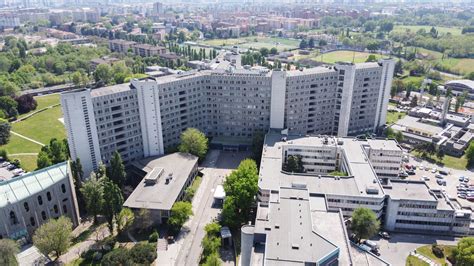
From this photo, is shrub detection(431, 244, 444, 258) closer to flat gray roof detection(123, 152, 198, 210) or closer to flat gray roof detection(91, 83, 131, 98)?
flat gray roof detection(123, 152, 198, 210)

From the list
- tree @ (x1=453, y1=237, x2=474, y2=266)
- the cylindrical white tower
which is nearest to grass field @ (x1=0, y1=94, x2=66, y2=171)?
the cylindrical white tower

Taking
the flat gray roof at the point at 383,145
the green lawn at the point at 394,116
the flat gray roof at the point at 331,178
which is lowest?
the green lawn at the point at 394,116

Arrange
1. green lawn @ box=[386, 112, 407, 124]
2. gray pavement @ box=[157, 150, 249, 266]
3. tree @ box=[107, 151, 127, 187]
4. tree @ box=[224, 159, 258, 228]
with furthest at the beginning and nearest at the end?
green lawn @ box=[386, 112, 407, 124], tree @ box=[107, 151, 127, 187], tree @ box=[224, 159, 258, 228], gray pavement @ box=[157, 150, 249, 266]

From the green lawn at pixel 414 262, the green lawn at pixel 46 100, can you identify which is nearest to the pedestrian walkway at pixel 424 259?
the green lawn at pixel 414 262

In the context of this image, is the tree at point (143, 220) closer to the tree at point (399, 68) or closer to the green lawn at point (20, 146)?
the green lawn at point (20, 146)

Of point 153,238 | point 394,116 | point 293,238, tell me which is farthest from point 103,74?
point 293,238

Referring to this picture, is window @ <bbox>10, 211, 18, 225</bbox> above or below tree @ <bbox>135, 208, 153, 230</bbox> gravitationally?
above
